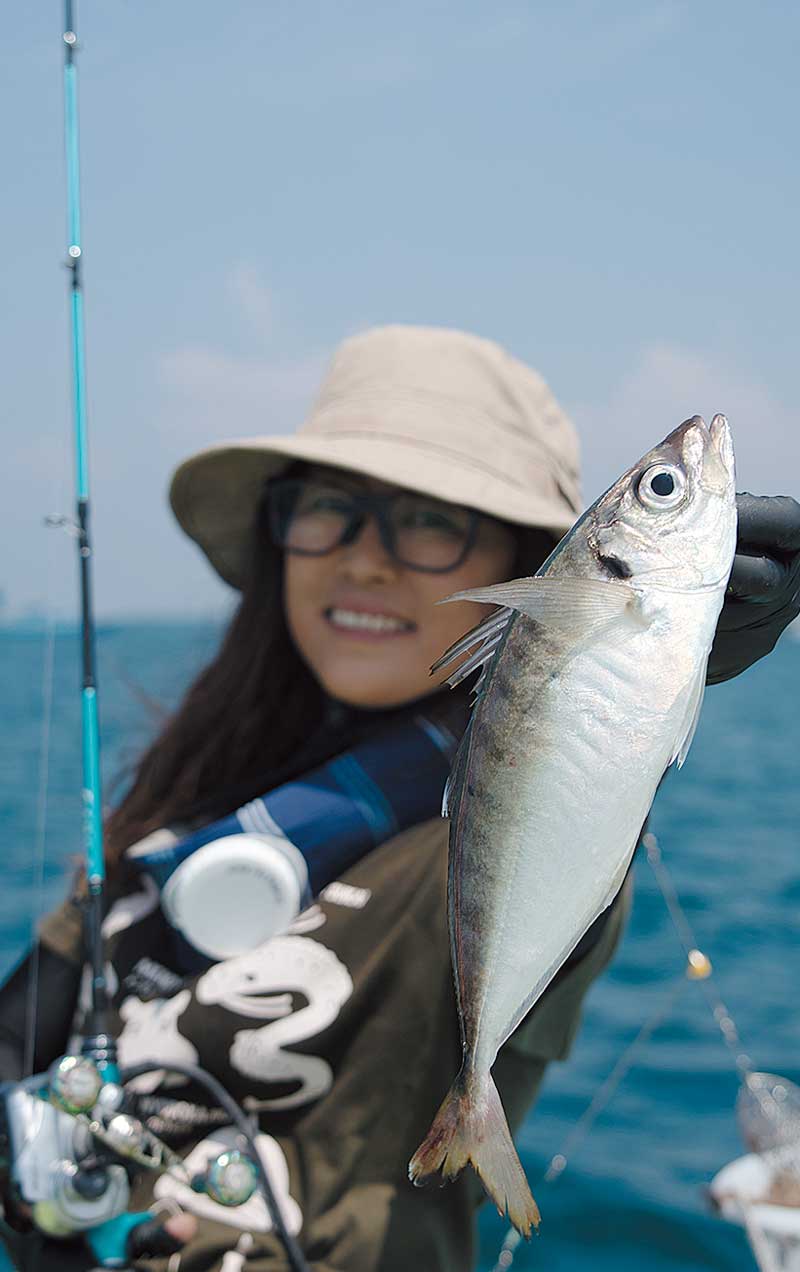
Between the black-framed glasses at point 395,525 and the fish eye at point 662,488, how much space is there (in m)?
1.35

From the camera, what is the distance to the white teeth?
103 inches

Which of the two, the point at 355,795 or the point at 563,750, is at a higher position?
the point at 563,750

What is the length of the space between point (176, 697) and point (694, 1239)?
285 centimetres

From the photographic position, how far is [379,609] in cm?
263

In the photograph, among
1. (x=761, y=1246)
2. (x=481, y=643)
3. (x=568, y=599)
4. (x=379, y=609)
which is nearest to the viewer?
(x=568, y=599)

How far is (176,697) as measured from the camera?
3.58 metres

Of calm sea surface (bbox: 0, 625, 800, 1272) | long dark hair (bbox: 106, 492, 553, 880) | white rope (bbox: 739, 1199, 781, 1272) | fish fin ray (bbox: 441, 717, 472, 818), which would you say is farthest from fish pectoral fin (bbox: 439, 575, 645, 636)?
white rope (bbox: 739, 1199, 781, 1272)

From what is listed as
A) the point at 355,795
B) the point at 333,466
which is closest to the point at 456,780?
the point at 355,795

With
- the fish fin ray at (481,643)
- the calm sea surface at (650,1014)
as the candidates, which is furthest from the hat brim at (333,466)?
the fish fin ray at (481,643)

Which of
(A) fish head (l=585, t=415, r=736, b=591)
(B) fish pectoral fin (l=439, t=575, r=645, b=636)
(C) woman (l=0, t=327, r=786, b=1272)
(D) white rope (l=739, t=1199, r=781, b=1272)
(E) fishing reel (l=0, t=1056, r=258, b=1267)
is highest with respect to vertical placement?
(A) fish head (l=585, t=415, r=736, b=591)

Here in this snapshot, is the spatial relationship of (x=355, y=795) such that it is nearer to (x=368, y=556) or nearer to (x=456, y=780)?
(x=368, y=556)

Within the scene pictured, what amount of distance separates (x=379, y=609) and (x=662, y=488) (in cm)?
148

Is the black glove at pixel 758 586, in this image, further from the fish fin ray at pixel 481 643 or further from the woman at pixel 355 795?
the woman at pixel 355 795

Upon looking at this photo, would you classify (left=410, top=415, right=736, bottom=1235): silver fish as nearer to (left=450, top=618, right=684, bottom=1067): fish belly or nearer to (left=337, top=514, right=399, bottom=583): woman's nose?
(left=450, top=618, right=684, bottom=1067): fish belly
